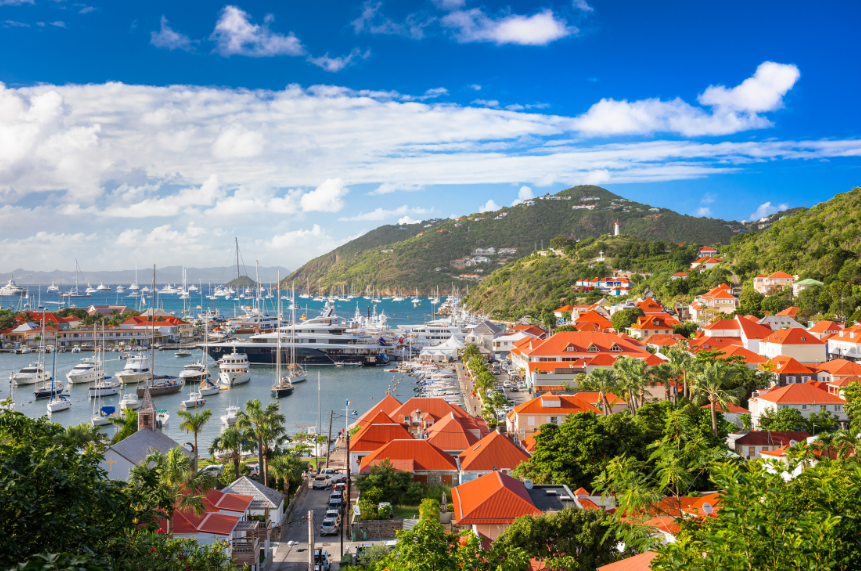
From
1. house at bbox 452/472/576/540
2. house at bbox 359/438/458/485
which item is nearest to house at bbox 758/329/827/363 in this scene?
house at bbox 359/438/458/485

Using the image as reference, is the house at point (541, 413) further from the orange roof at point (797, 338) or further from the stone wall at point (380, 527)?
the orange roof at point (797, 338)

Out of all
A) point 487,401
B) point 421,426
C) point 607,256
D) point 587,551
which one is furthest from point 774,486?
point 607,256

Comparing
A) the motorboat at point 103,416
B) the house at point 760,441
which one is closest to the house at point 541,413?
the house at point 760,441

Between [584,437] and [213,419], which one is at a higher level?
[584,437]

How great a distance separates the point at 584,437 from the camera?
23.0 metres

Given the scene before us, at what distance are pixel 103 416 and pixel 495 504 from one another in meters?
35.0

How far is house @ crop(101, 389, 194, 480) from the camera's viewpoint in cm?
2088

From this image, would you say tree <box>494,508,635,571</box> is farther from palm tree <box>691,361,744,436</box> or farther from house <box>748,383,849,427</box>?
house <box>748,383,849,427</box>

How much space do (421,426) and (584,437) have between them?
13.0 m

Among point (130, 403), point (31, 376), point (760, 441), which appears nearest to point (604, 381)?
point (760, 441)

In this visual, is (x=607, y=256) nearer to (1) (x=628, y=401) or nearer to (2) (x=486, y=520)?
(1) (x=628, y=401)

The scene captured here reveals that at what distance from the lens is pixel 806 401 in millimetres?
30891

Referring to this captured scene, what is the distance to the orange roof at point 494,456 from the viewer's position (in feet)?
80.7

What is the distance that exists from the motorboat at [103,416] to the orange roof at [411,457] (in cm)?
2353
